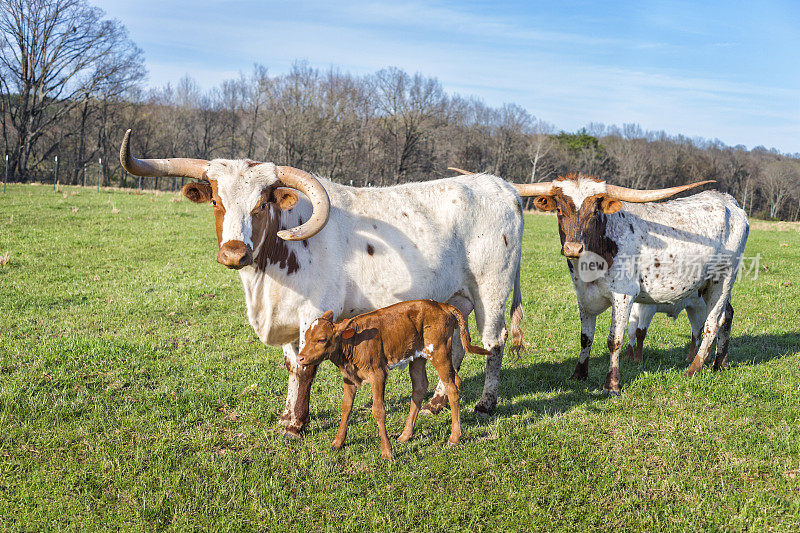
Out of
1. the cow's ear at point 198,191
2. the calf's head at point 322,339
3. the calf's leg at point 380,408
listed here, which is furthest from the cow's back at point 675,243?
the cow's ear at point 198,191

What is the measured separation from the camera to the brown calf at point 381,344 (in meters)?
4.87

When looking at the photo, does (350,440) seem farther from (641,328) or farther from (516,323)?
(641,328)

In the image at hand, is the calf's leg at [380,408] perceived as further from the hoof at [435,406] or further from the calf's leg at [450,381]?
the hoof at [435,406]

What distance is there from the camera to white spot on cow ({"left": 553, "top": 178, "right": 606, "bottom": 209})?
7.28m

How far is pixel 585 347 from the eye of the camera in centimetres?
781

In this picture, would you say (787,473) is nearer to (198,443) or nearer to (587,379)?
(587,379)

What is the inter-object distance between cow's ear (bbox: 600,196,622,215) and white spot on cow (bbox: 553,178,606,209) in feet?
0.59

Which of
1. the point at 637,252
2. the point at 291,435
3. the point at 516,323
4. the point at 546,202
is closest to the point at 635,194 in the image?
the point at 637,252

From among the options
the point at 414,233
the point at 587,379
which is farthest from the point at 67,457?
the point at 587,379

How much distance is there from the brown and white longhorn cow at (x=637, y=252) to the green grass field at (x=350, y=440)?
0.83m

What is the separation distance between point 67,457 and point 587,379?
6514 millimetres

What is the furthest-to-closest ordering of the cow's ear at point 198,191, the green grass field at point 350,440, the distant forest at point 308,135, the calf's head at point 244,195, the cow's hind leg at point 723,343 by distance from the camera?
the distant forest at point 308,135 < the cow's hind leg at point 723,343 < the cow's ear at point 198,191 < the calf's head at point 244,195 < the green grass field at point 350,440

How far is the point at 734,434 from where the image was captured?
593 cm

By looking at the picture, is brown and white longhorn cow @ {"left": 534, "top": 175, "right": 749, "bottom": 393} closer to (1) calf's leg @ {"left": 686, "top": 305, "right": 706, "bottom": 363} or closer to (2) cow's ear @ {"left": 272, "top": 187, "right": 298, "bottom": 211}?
(1) calf's leg @ {"left": 686, "top": 305, "right": 706, "bottom": 363}
